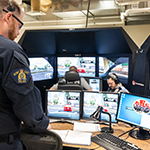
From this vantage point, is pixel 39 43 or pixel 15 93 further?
pixel 39 43

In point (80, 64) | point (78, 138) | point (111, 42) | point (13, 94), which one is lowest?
point (78, 138)

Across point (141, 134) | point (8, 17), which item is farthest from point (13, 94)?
point (141, 134)

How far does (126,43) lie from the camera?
489cm

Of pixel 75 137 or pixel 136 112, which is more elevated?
pixel 136 112

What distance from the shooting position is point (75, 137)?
2.00 metres

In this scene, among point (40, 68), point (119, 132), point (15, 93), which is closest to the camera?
point (15, 93)

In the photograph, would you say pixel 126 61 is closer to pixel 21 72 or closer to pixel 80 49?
pixel 80 49

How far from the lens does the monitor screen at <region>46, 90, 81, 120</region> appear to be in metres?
2.41

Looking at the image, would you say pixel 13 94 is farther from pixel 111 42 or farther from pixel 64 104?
pixel 111 42

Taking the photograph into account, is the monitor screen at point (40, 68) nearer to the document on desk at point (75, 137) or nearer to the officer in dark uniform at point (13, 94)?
the document on desk at point (75, 137)

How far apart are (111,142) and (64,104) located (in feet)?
2.70

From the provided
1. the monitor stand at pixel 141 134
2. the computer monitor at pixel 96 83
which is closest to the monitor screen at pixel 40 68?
the computer monitor at pixel 96 83

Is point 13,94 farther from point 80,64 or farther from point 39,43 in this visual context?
point 80,64

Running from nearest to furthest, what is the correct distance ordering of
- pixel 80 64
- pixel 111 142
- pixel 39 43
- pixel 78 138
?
1. pixel 111 142
2. pixel 78 138
3. pixel 39 43
4. pixel 80 64
